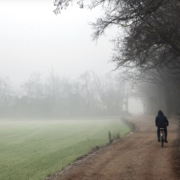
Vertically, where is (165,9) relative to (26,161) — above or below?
above

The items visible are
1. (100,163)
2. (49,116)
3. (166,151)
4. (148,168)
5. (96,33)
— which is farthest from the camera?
(49,116)

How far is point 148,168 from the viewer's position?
32.3 ft

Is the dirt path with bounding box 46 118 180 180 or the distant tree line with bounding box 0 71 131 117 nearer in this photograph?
the dirt path with bounding box 46 118 180 180

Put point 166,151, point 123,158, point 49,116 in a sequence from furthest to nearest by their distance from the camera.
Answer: point 49,116 → point 166,151 → point 123,158

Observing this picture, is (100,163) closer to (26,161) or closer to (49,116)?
(26,161)

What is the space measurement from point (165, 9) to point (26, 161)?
1219cm

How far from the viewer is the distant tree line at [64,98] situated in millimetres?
96125

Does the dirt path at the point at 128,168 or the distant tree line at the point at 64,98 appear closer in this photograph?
the dirt path at the point at 128,168

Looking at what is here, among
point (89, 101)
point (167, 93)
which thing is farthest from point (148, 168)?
point (89, 101)

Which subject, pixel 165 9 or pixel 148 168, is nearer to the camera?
pixel 148 168

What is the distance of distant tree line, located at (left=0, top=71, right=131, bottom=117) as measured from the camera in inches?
3784

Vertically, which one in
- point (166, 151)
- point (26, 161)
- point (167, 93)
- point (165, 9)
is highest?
point (165, 9)

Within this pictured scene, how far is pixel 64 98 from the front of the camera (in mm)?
108062

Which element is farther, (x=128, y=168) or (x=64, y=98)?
(x=64, y=98)
